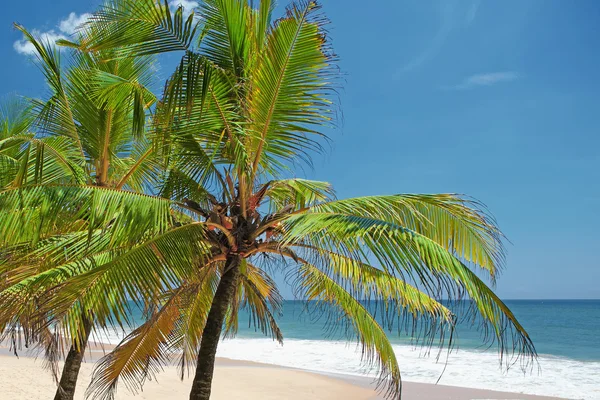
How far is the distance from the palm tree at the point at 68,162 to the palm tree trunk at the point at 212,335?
1081 mm

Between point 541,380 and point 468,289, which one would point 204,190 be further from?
point 541,380

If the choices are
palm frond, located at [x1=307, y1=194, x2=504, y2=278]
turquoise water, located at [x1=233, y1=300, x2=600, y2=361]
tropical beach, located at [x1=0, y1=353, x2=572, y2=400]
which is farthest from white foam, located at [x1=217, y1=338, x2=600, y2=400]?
palm frond, located at [x1=307, y1=194, x2=504, y2=278]

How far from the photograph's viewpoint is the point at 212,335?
531cm

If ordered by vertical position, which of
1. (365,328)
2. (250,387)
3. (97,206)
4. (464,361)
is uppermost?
(97,206)

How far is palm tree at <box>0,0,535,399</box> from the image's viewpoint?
14.1 feet

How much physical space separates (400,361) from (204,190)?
17806mm

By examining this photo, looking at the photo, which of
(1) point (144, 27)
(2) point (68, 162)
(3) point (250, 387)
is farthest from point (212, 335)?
(3) point (250, 387)

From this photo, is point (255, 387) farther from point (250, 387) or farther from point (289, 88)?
point (289, 88)

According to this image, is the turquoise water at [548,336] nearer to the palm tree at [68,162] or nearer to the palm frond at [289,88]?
the palm tree at [68,162]

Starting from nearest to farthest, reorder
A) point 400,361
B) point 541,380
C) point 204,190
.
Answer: point 204,190
point 541,380
point 400,361

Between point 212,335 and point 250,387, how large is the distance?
405 inches

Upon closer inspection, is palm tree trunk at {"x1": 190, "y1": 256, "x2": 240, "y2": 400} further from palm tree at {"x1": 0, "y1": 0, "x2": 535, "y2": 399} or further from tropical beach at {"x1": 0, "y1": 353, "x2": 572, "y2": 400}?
tropical beach at {"x1": 0, "y1": 353, "x2": 572, "y2": 400}

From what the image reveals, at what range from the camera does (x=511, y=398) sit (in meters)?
13.9

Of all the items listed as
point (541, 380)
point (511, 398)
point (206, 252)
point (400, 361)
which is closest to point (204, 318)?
point (206, 252)
